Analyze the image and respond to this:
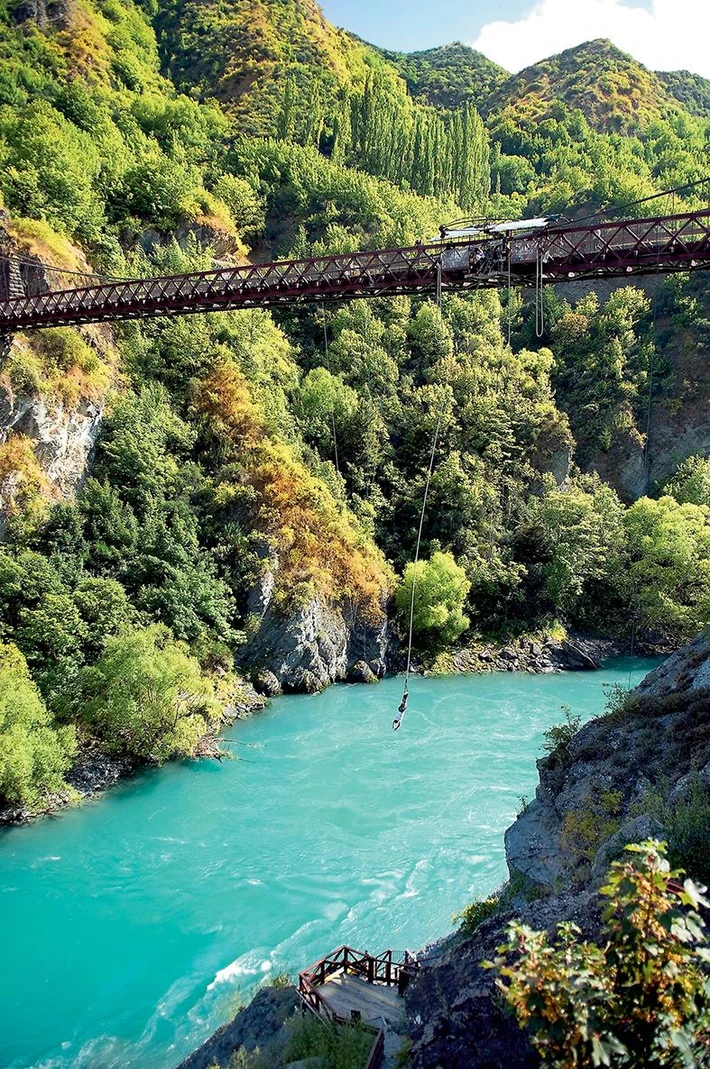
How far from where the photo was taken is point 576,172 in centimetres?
5484

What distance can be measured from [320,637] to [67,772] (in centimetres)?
1023

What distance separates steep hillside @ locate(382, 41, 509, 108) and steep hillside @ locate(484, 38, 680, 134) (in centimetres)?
400

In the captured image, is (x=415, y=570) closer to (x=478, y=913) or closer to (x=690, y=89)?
(x=478, y=913)

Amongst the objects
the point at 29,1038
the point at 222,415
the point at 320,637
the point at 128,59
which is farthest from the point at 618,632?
the point at 128,59

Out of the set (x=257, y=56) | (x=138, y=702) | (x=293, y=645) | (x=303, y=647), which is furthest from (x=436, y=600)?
(x=257, y=56)

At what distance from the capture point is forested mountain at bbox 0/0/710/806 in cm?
2019

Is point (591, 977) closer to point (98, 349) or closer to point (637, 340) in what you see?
point (98, 349)

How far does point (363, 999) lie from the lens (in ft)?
29.2

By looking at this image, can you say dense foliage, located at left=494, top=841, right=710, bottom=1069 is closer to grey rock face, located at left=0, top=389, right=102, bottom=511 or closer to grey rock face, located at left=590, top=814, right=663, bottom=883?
grey rock face, located at left=590, top=814, right=663, bottom=883

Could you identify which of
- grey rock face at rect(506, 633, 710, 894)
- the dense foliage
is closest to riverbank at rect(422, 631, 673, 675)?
grey rock face at rect(506, 633, 710, 894)

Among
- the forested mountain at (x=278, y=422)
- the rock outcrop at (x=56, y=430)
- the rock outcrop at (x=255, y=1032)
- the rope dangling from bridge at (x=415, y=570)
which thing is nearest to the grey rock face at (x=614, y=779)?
the rock outcrop at (x=255, y=1032)

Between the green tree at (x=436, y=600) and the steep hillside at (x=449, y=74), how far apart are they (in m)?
69.9

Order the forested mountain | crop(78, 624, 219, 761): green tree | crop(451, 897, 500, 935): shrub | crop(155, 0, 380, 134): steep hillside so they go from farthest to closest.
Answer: crop(155, 0, 380, 134): steep hillside, the forested mountain, crop(78, 624, 219, 761): green tree, crop(451, 897, 500, 935): shrub

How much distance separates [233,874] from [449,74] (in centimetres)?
9839
